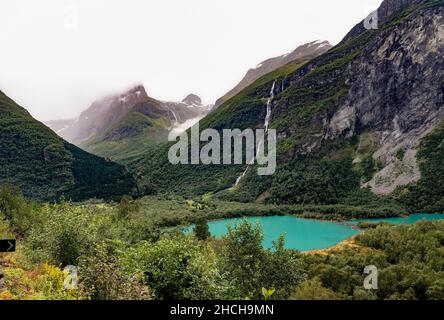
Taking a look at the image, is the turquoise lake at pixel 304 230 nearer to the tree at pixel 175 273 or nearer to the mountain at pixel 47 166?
the mountain at pixel 47 166

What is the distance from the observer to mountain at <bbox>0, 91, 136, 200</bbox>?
468ft

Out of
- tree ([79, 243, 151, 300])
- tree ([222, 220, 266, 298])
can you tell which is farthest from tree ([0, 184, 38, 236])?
tree ([79, 243, 151, 300])

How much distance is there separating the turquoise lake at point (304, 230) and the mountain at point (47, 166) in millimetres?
54663

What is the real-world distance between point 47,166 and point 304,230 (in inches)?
3878

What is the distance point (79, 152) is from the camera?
17688 centimetres

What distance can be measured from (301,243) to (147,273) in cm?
7557

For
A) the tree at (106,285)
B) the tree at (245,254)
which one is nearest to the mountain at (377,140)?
the tree at (245,254)

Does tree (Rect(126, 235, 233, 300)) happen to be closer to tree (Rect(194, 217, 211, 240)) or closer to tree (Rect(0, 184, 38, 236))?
tree (Rect(0, 184, 38, 236))

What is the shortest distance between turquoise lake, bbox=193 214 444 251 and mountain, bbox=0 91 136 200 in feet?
179

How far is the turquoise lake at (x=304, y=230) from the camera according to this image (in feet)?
287
